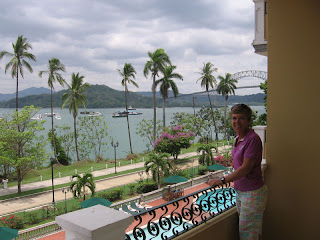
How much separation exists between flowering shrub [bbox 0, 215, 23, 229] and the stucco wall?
11300 mm

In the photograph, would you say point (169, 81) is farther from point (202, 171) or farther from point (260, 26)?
point (260, 26)

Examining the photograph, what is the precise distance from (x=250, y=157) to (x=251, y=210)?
0.49 m

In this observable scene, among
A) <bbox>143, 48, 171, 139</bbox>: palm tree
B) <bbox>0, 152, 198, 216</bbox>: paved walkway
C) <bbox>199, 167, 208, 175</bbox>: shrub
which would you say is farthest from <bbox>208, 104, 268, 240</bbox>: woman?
<bbox>143, 48, 171, 139</bbox>: palm tree

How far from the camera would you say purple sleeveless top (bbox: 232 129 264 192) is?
7.57 feet

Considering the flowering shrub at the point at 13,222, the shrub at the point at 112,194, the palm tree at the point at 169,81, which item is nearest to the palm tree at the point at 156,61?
the palm tree at the point at 169,81

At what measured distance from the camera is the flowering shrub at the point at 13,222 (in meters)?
11.5

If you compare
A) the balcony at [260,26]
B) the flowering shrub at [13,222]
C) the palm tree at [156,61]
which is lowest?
the flowering shrub at [13,222]

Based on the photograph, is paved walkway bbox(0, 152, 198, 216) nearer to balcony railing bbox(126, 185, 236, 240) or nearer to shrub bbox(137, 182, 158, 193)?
shrub bbox(137, 182, 158, 193)

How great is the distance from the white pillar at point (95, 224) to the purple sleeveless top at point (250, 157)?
1.10 m

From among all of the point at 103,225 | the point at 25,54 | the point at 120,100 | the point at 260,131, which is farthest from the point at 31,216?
the point at 120,100

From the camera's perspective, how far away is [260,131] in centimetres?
380

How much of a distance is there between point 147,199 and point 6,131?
36.2 ft

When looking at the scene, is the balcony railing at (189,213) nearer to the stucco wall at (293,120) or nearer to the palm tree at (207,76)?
the stucco wall at (293,120)

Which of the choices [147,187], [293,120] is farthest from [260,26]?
[147,187]
